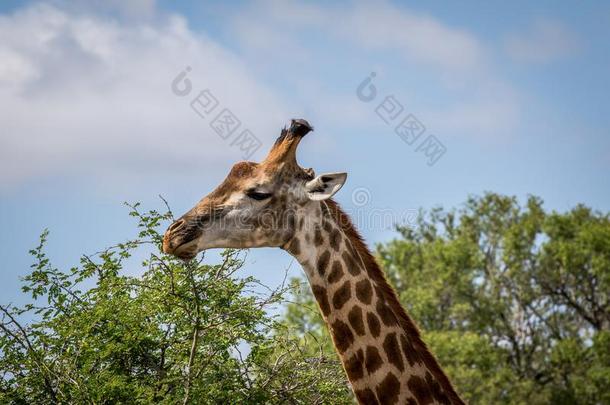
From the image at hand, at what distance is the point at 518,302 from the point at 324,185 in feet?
104

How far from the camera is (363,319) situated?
8.34m

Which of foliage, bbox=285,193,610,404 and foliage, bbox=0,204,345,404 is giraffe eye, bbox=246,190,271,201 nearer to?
foliage, bbox=0,204,345,404

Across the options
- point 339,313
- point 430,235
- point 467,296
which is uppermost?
point 430,235

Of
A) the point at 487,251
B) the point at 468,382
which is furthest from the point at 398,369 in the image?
the point at 487,251

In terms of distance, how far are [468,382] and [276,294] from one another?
86.3ft

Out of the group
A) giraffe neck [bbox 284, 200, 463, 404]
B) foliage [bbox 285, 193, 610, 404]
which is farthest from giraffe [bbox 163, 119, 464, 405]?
foliage [bbox 285, 193, 610, 404]

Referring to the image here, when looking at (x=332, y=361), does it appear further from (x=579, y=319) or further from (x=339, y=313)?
(x=579, y=319)

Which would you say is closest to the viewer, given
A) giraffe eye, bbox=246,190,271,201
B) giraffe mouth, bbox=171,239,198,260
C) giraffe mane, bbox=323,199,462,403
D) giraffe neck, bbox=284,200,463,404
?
giraffe neck, bbox=284,200,463,404

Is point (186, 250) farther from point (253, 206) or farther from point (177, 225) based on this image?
point (253, 206)

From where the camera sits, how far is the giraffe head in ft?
27.9

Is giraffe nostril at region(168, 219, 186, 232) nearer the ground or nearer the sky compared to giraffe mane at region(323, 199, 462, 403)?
nearer the sky

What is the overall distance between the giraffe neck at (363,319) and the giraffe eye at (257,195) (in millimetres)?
384

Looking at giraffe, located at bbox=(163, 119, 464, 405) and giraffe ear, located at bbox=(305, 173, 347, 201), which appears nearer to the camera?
giraffe, located at bbox=(163, 119, 464, 405)

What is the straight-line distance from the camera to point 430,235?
143 ft
